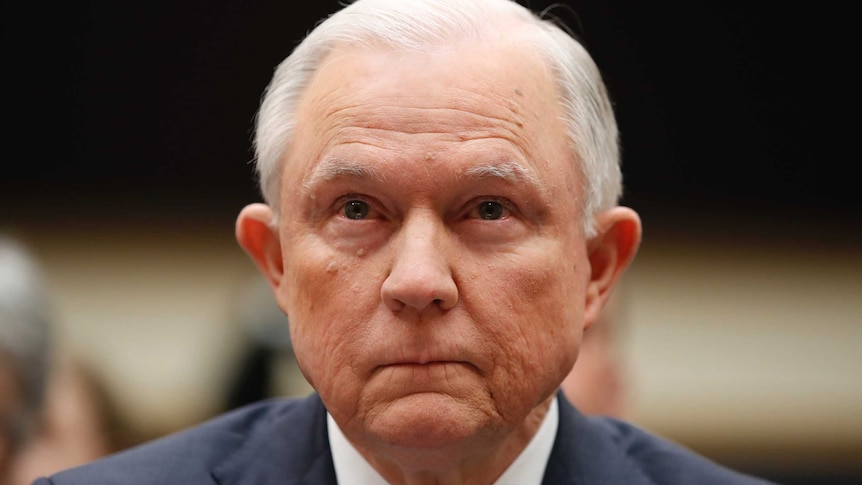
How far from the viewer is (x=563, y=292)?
9.32 ft

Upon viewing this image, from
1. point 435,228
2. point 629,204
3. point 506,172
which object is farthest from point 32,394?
point 629,204

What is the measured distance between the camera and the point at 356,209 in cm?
278

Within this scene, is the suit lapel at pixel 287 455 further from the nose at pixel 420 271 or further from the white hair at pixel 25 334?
the white hair at pixel 25 334

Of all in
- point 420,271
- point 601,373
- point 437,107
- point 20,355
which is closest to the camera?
point 420,271

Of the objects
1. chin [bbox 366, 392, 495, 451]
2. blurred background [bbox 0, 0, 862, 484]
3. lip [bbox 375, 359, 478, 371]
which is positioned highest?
lip [bbox 375, 359, 478, 371]

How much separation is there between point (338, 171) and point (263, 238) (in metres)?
0.48

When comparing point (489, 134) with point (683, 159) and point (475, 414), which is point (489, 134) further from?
point (683, 159)

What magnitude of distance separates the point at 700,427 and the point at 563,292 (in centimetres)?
476

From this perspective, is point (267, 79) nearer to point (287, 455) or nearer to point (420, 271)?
point (287, 455)

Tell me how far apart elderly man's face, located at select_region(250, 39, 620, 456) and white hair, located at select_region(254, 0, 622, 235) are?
6 centimetres

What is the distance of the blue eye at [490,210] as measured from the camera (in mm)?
2758

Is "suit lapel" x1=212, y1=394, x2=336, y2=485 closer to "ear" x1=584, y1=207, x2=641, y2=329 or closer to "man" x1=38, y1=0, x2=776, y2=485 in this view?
"man" x1=38, y1=0, x2=776, y2=485

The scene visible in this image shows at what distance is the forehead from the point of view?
2713 mm

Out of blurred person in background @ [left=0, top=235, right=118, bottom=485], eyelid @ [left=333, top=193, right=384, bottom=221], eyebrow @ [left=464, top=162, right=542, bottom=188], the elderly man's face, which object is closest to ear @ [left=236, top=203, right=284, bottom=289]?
the elderly man's face
